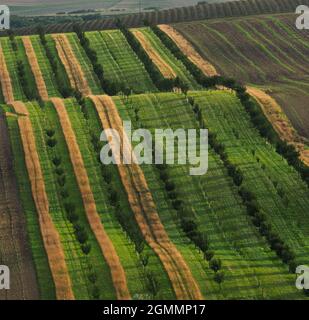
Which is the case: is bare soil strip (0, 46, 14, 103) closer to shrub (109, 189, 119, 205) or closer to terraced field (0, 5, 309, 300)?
terraced field (0, 5, 309, 300)

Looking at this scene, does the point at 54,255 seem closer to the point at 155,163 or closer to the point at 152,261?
the point at 152,261

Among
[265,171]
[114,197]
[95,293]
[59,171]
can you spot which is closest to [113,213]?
[114,197]

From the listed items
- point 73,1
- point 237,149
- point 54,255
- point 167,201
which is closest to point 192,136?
point 237,149

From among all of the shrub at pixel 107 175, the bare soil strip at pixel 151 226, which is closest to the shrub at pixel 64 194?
the shrub at pixel 107 175

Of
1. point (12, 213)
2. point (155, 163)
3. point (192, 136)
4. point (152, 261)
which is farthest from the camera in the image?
point (192, 136)

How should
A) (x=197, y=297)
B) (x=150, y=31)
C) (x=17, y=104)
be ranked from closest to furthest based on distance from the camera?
(x=197, y=297)
(x=17, y=104)
(x=150, y=31)

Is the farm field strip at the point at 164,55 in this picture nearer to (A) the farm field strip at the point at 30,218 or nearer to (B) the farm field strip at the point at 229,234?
(B) the farm field strip at the point at 229,234

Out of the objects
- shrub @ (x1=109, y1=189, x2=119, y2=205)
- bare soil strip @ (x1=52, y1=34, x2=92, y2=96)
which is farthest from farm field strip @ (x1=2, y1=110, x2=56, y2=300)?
bare soil strip @ (x1=52, y1=34, x2=92, y2=96)
